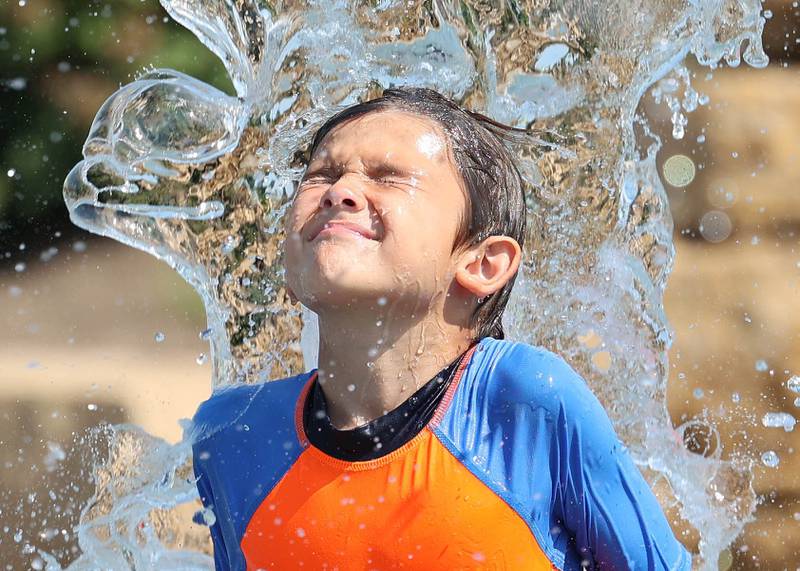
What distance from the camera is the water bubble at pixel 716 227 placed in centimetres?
439

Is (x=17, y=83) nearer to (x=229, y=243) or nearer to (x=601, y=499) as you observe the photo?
(x=229, y=243)

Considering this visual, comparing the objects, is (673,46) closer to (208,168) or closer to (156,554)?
(208,168)

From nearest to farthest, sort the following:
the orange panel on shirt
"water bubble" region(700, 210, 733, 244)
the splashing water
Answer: the orange panel on shirt, the splashing water, "water bubble" region(700, 210, 733, 244)

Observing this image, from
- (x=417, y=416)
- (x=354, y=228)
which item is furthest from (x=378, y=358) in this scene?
(x=354, y=228)

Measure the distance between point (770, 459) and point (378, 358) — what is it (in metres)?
2.58

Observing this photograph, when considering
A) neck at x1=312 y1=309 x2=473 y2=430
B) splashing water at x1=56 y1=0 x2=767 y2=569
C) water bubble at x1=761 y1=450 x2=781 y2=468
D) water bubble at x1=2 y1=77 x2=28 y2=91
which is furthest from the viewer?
water bubble at x1=2 y1=77 x2=28 y2=91

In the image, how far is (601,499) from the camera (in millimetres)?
1701

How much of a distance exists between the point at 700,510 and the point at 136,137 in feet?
5.43

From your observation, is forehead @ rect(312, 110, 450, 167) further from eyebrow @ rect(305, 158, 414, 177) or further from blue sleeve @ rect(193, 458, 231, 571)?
blue sleeve @ rect(193, 458, 231, 571)

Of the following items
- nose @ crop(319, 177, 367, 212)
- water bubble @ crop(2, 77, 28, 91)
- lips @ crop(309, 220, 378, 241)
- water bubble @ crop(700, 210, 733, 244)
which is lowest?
water bubble @ crop(2, 77, 28, 91)

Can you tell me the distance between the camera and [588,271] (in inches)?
101

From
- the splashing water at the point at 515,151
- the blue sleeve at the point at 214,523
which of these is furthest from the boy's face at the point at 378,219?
the splashing water at the point at 515,151

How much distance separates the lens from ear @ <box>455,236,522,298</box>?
6.12 feet

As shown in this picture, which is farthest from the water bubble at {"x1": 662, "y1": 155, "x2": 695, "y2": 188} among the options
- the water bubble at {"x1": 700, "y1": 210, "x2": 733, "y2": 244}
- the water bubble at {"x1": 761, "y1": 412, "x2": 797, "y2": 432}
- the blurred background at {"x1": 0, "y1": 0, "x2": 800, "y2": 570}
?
the water bubble at {"x1": 761, "y1": 412, "x2": 797, "y2": 432}
